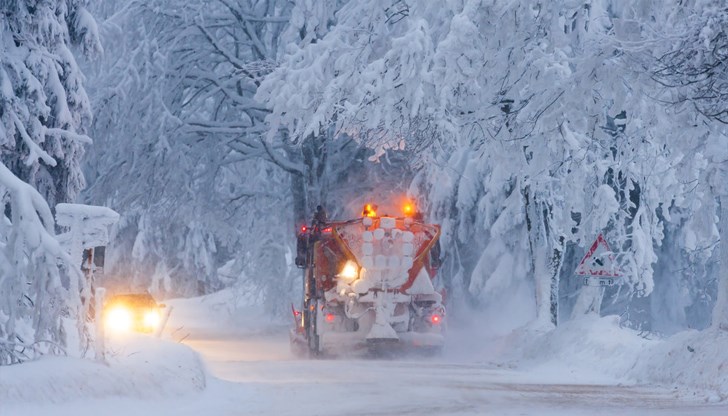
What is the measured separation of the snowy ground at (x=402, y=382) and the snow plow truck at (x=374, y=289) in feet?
1.50

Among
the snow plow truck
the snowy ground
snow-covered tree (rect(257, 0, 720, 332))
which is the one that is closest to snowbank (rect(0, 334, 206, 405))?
the snowy ground

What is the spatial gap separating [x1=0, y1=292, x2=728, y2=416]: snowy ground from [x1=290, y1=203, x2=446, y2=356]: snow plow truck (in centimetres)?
46

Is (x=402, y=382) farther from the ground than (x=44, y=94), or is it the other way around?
(x=44, y=94)

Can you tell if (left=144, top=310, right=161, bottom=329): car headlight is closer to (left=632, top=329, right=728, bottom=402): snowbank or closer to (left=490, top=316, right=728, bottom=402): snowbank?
(left=490, top=316, right=728, bottom=402): snowbank

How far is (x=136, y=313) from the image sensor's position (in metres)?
24.8

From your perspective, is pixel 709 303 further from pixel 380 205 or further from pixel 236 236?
pixel 236 236

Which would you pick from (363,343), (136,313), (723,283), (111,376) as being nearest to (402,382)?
(723,283)

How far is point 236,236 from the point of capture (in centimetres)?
3844

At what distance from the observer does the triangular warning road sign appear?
19422mm

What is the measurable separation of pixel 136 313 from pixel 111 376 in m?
14.2

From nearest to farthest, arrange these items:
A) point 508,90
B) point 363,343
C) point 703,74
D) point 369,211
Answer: point 703,74, point 508,90, point 363,343, point 369,211

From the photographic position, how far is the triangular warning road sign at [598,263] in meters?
19.4

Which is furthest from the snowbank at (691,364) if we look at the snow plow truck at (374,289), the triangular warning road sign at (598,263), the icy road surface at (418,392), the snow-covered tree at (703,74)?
the snow plow truck at (374,289)

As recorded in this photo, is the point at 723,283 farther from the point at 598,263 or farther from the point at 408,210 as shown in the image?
the point at 408,210
